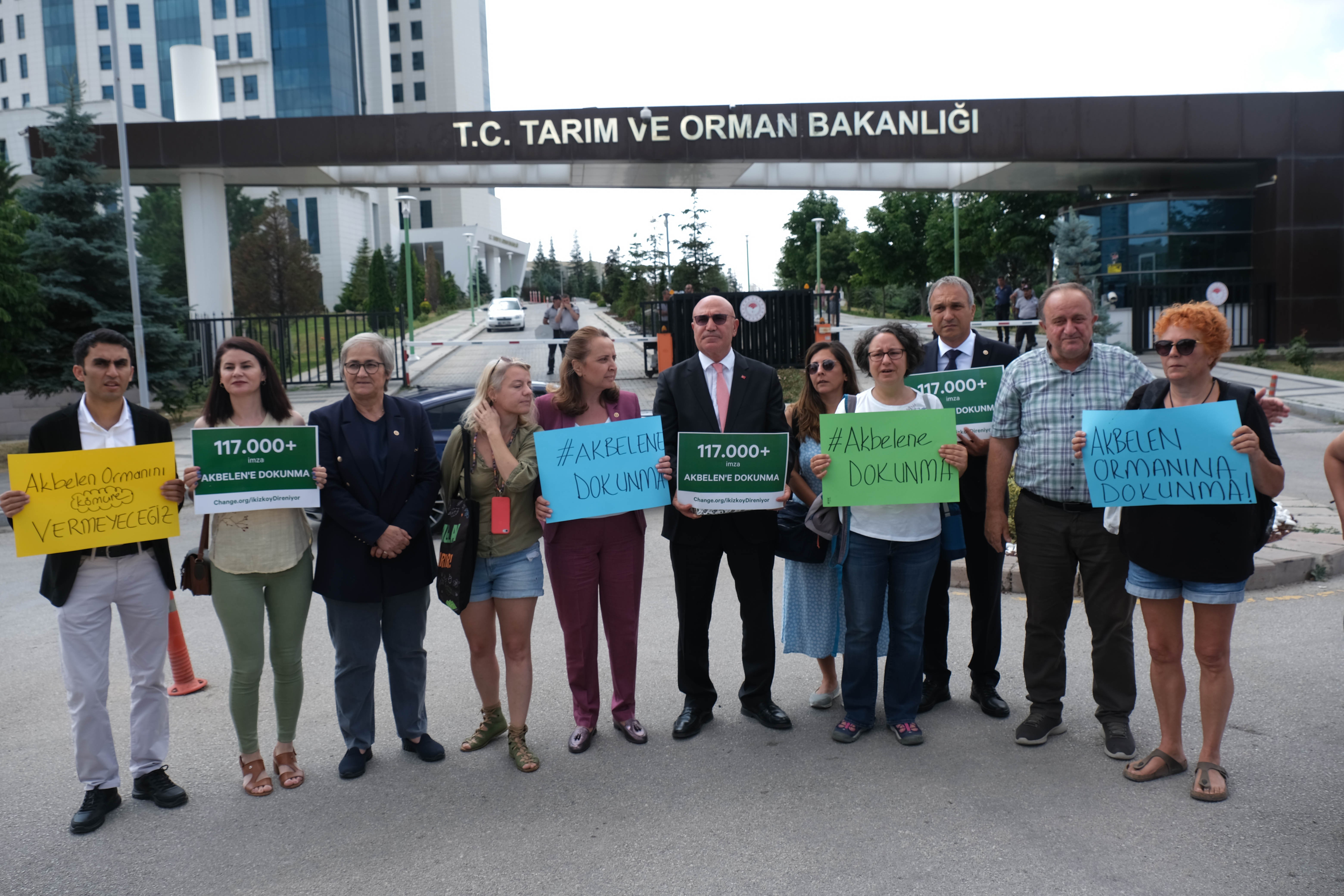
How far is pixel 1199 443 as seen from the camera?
164 inches

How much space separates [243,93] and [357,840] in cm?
9797

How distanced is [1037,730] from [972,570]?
2.94 ft

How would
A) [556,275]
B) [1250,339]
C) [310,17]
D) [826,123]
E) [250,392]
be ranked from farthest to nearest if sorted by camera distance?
[556,275], [310,17], [1250,339], [826,123], [250,392]

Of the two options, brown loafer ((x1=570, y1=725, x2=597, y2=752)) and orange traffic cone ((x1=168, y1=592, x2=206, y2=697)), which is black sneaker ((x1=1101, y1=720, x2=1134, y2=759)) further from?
orange traffic cone ((x1=168, y1=592, x2=206, y2=697))

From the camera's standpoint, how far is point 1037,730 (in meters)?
4.81

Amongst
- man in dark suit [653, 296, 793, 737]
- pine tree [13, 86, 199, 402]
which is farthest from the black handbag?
pine tree [13, 86, 199, 402]

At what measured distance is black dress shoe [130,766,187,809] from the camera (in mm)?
4422

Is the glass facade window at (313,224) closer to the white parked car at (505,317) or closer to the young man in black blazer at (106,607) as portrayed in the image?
the white parked car at (505,317)

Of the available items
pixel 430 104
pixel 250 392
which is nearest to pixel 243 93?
pixel 430 104

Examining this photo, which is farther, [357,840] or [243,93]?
[243,93]

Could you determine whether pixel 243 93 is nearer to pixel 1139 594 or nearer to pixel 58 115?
pixel 58 115

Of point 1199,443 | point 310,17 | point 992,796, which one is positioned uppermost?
point 310,17

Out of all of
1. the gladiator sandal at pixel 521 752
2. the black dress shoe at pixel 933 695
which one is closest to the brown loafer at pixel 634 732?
the gladiator sandal at pixel 521 752

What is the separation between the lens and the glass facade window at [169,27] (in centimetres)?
8569
